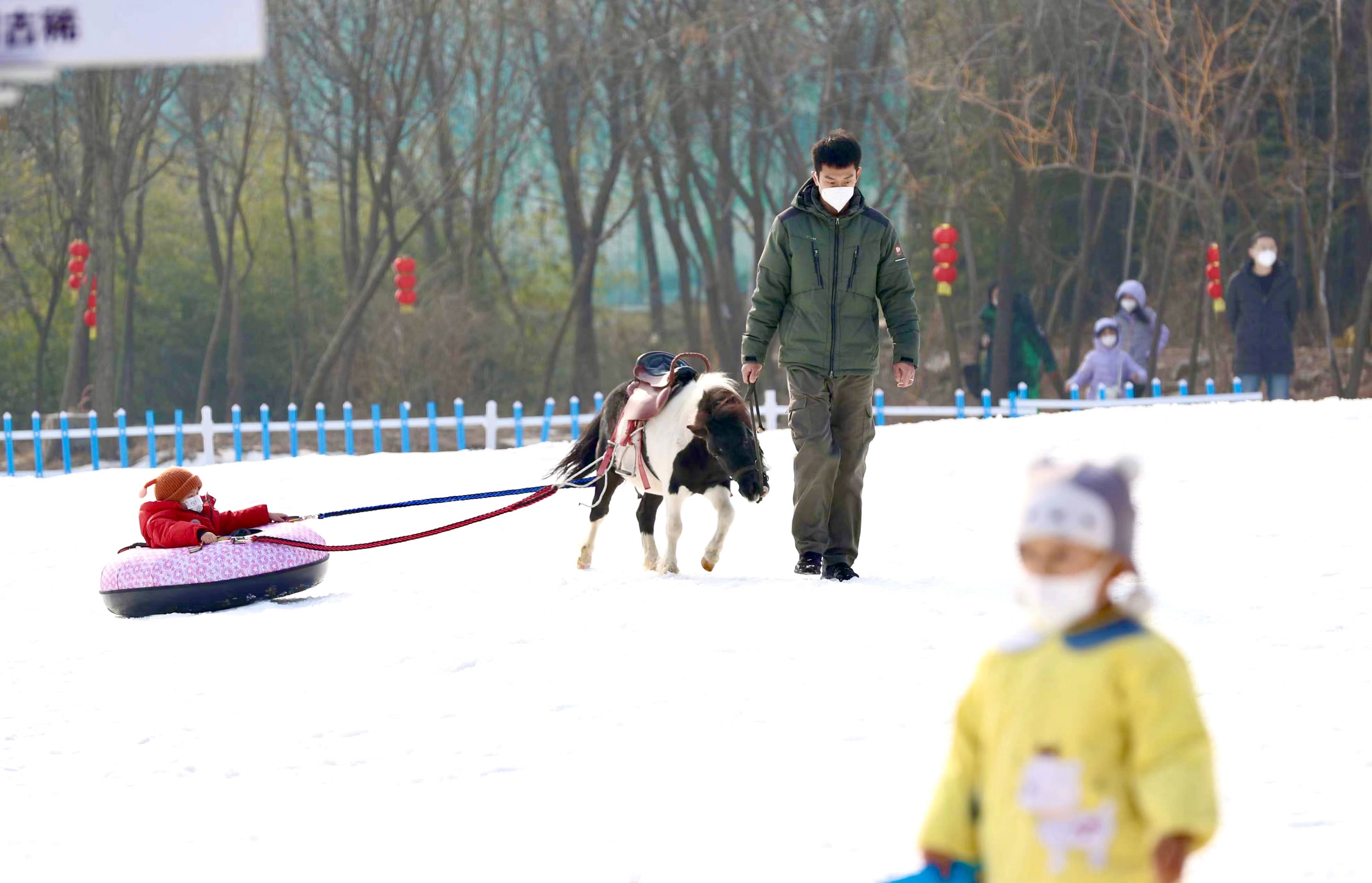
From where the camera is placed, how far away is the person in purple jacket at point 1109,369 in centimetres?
1775

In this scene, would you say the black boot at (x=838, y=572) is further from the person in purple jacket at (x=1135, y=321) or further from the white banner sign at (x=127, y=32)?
the person in purple jacket at (x=1135, y=321)

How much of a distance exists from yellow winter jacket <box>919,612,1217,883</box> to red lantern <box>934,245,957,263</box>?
1862 centimetres

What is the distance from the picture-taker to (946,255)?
20.9 meters

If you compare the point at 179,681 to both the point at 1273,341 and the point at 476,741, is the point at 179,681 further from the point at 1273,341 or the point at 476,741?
the point at 1273,341

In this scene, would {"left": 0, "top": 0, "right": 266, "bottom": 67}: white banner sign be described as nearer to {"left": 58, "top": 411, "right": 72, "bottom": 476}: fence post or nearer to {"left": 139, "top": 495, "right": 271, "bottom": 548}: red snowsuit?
{"left": 139, "top": 495, "right": 271, "bottom": 548}: red snowsuit

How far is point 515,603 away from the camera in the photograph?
7641mm

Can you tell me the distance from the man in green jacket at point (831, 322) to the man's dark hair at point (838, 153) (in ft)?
0.04

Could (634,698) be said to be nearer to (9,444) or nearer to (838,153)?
(838,153)

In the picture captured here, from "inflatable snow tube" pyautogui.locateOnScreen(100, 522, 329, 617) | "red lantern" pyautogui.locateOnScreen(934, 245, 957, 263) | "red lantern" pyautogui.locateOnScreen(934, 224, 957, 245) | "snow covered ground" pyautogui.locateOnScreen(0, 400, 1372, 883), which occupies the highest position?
"red lantern" pyautogui.locateOnScreen(934, 224, 957, 245)

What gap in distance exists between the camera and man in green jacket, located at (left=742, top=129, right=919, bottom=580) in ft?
24.6

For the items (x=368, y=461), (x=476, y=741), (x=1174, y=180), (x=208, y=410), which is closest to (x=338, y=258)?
(x=208, y=410)

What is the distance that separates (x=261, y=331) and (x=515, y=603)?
24.9 metres

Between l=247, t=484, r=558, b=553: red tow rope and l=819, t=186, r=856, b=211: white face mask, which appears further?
l=247, t=484, r=558, b=553: red tow rope

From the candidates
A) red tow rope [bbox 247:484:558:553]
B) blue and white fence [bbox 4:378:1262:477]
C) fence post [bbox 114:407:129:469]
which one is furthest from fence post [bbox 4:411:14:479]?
red tow rope [bbox 247:484:558:553]
